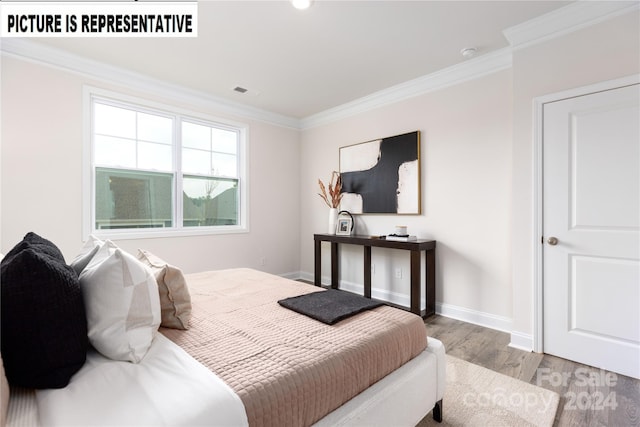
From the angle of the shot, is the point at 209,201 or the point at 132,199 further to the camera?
the point at 209,201

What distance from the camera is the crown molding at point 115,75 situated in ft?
8.62

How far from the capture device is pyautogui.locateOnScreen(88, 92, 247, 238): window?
316 centimetres

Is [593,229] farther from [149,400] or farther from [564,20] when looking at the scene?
[149,400]

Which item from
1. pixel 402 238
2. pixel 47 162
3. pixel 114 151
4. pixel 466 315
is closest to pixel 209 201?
pixel 114 151

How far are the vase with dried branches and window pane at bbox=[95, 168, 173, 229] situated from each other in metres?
1.97

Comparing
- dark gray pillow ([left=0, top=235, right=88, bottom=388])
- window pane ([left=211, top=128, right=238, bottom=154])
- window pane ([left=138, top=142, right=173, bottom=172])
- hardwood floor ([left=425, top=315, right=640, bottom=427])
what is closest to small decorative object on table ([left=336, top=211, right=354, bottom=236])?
hardwood floor ([left=425, top=315, right=640, bottom=427])

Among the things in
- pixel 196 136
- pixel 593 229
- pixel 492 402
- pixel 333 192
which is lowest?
pixel 492 402

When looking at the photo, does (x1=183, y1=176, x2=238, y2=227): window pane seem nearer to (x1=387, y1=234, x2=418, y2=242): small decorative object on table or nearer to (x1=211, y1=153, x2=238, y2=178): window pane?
(x1=211, y1=153, x2=238, y2=178): window pane

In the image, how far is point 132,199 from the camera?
11.0ft

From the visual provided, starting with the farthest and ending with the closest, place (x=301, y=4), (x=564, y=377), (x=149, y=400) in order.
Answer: (x=301, y=4) → (x=564, y=377) → (x=149, y=400)

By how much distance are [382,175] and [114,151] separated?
299 centimetres

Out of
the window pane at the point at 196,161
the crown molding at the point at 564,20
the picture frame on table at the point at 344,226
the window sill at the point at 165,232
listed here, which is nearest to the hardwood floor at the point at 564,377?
the picture frame on table at the point at 344,226

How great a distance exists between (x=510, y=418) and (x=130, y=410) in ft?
5.91

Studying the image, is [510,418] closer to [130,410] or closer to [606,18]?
[130,410]
